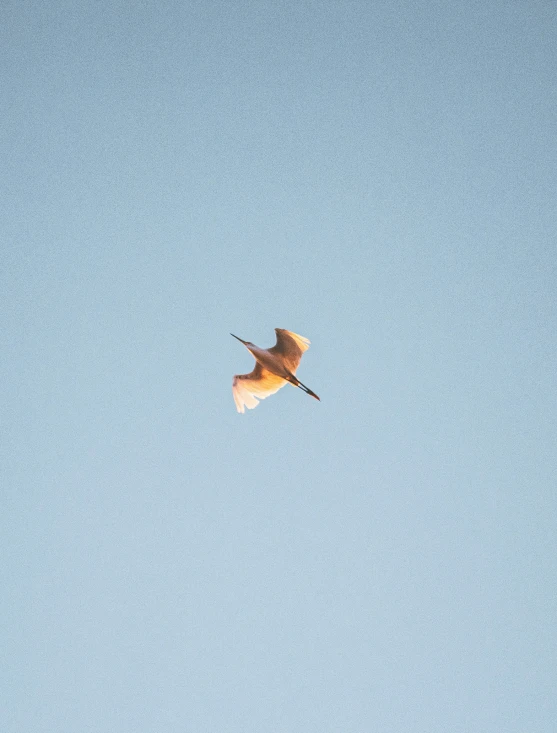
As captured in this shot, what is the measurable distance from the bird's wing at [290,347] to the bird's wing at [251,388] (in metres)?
0.61

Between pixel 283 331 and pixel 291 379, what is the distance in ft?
2.70

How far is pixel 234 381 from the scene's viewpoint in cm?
1342

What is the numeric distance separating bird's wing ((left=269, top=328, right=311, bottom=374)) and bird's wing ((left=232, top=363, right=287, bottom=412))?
24.2 inches

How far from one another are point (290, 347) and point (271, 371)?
20.3 inches

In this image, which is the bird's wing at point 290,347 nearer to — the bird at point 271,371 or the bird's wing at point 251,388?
the bird at point 271,371

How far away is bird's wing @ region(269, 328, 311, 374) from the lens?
12203mm

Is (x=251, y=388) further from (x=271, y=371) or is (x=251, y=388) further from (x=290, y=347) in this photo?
(x=290, y=347)

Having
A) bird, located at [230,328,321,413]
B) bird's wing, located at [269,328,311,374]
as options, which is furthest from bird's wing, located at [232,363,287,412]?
bird's wing, located at [269,328,311,374]

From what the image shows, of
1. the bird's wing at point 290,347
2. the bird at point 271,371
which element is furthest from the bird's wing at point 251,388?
the bird's wing at point 290,347

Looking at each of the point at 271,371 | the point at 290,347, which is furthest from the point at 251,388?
the point at 290,347

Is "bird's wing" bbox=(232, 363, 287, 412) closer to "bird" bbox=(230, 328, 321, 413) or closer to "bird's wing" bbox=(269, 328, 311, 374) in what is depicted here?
"bird" bbox=(230, 328, 321, 413)

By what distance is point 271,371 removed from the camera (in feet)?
41.8

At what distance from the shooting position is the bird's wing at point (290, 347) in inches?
480

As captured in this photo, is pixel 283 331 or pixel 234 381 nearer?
pixel 283 331
